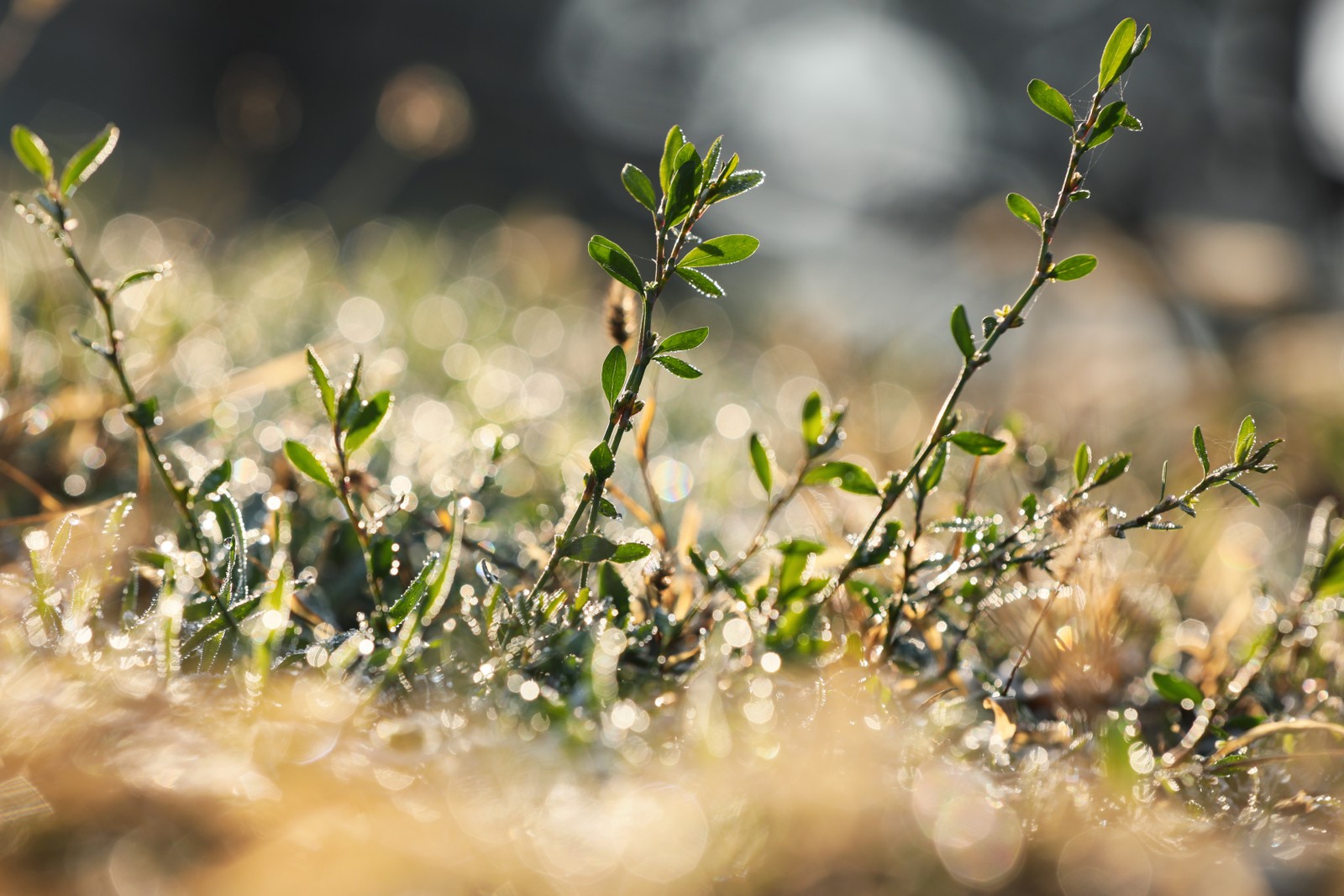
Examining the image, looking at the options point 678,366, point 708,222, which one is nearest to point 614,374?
point 678,366

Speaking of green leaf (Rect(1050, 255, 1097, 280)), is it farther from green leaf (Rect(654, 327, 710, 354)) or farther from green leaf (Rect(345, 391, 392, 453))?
green leaf (Rect(345, 391, 392, 453))

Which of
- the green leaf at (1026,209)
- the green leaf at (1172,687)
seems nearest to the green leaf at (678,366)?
the green leaf at (1026,209)

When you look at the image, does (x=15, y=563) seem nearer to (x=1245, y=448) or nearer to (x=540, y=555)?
(x=540, y=555)

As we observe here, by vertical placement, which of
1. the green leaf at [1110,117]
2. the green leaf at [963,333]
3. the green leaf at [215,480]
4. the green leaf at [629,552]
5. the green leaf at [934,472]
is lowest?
the green leaf at [215,480]

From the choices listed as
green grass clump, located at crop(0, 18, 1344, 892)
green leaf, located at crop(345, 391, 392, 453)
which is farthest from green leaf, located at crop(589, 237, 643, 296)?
green leaf, located at crop(345, 391, 392, 453)

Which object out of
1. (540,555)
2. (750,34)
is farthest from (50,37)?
(750,34)

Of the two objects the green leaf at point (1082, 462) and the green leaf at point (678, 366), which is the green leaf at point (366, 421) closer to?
the green leaf at point (678, 366)
